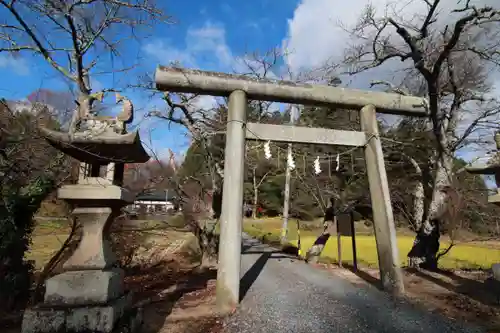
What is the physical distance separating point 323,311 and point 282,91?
13.1 ft

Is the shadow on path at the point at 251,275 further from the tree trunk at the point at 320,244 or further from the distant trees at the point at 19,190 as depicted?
the distant trees at the point at 19,190

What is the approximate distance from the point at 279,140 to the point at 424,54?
13.8ft

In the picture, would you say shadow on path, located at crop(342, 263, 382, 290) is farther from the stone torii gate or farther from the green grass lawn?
the green grass lawn

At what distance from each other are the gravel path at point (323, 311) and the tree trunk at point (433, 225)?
278 cm

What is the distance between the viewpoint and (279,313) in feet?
15.1

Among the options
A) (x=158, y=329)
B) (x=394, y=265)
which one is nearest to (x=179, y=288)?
(x=158, y=329)

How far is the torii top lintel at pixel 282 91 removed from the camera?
5.40 meters

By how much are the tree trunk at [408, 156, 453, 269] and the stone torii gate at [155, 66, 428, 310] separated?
2.09 meters

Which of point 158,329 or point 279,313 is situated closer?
point 158,329

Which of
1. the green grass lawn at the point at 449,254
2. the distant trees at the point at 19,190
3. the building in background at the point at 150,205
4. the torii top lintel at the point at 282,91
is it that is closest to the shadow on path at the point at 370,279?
the green grass lawn at the point at 449,254

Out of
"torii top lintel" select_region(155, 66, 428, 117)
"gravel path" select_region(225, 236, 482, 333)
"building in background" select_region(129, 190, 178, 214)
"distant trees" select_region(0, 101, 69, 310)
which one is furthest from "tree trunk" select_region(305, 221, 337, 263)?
"distant trees" select_region(0, 101, 69, 310)

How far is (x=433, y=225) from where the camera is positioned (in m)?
7.87

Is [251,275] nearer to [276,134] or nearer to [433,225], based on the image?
[276,134]

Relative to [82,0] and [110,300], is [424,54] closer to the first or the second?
[82,0]
